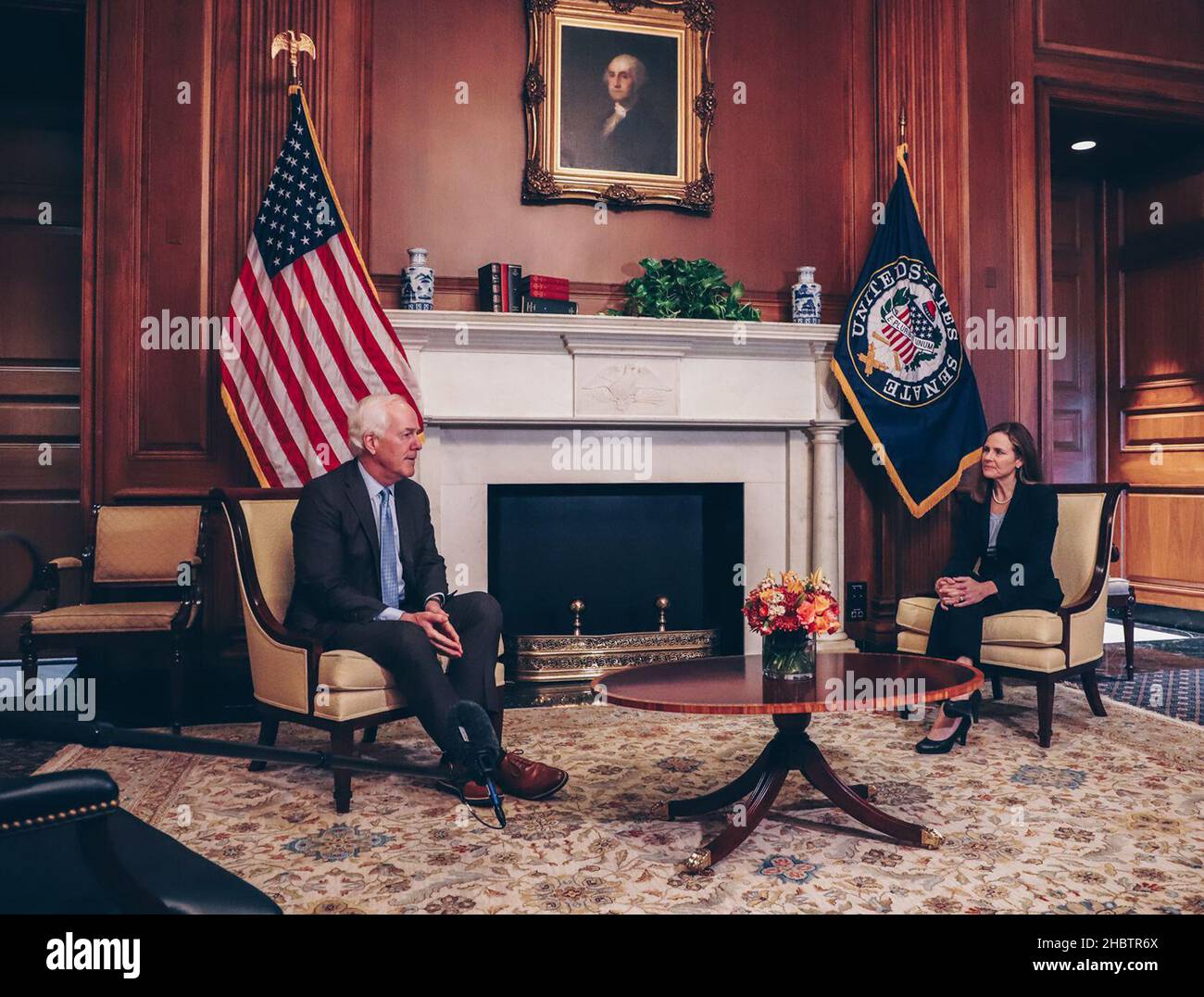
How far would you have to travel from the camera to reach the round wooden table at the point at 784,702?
2.51 metres

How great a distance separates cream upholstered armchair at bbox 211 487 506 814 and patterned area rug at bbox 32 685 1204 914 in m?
0.26

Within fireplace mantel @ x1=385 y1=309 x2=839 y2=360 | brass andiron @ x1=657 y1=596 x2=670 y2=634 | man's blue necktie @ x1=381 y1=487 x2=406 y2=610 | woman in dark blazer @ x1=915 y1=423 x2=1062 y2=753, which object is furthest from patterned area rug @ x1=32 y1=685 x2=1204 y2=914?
fireplace mantel @ x1=385 y1=309 x2=839 y2=360

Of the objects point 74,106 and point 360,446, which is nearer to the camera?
point 360,446

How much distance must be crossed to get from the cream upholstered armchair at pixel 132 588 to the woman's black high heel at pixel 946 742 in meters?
2.86

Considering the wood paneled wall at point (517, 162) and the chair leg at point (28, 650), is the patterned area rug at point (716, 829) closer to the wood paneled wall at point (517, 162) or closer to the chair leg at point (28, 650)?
the chair leg at point (28, 650)

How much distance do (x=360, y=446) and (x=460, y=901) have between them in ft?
5.39

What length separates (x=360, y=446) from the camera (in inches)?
132

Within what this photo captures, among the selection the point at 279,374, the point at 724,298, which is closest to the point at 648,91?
the point at 724,298

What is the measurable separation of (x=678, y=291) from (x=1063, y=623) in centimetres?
236

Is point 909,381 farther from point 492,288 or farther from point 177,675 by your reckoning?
point 177,675

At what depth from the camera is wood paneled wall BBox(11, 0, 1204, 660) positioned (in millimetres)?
4379

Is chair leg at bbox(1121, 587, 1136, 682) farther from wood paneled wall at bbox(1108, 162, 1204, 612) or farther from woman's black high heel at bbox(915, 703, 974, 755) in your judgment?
wood paneled wall at bbox(1108, 162, 1204, 612)

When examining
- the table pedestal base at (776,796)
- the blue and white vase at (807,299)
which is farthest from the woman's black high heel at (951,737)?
the blue and white vase at (807,299)
